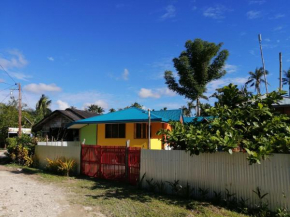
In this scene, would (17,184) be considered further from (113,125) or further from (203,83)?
(203,83)

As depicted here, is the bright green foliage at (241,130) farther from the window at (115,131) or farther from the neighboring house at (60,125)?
the neighboring house at (60,125)

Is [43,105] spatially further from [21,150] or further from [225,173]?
[225,173]

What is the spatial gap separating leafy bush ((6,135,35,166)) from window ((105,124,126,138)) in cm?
480

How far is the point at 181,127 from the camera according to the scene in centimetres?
761

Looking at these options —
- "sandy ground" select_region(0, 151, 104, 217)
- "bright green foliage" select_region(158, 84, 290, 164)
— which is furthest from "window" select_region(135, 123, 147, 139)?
"bright green foliage" select_region(158, 84, 290, 164)

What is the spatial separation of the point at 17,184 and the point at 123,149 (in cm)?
433

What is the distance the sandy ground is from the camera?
5.84m

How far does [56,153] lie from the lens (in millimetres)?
12625

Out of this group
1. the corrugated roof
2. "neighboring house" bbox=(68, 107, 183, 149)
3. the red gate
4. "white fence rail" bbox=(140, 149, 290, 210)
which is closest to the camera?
"white fence rail" bbox=(140, 149, 290, 210)

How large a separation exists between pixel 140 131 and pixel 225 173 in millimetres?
9051

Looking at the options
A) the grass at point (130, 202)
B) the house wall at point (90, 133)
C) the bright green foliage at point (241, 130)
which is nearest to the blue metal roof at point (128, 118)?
the house wall at point (90, 133)

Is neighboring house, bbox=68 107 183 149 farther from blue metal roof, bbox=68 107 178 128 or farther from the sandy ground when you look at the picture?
the sandy ground

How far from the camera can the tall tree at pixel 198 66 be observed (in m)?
26.7

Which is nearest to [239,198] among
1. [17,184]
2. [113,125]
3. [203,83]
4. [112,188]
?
[112,188]
